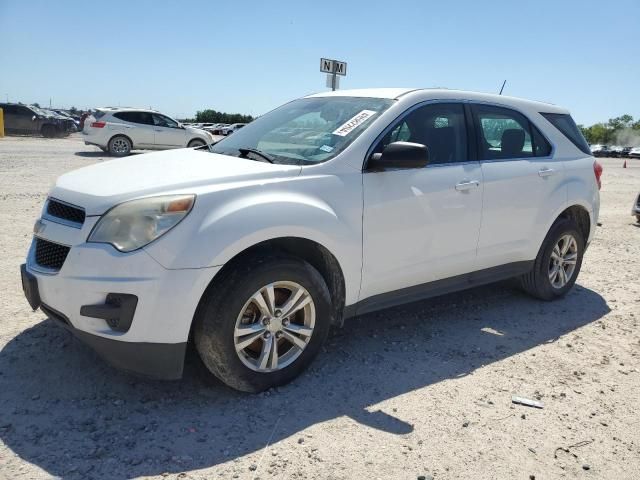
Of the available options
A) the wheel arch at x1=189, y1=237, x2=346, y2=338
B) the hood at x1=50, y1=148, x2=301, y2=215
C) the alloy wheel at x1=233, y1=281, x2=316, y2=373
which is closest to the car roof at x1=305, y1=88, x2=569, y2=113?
the hood at x1=50, y1=148, x2=301, y2=215

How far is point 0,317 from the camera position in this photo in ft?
13.4

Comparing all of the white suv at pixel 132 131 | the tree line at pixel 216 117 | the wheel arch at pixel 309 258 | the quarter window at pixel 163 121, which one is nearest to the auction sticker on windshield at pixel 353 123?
the wheel arch at pixel 309 258

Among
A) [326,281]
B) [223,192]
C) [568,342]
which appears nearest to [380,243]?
[326,281]

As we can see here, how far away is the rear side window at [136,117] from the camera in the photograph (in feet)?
58.5

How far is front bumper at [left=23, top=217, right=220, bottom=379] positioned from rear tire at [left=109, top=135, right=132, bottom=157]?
52.4ft

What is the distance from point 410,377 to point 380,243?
0.89 metres

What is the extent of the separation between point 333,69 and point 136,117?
9.58 metres

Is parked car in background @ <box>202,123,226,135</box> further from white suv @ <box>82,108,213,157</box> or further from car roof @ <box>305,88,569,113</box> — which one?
car roof @ <box>305,88,569,113</box>

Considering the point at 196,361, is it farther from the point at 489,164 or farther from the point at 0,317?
the point at 489,164

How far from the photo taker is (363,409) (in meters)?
3.18

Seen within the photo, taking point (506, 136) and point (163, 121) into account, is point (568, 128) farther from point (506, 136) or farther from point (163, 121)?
point (163, 121)

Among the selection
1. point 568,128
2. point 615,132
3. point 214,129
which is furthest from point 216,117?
point 615,132

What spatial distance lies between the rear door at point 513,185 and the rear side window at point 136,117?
15543 millimetres

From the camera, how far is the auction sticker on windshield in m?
3.70
